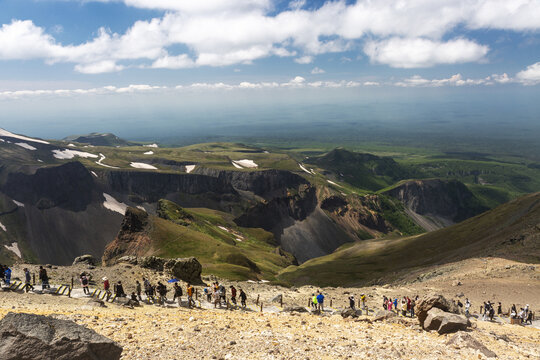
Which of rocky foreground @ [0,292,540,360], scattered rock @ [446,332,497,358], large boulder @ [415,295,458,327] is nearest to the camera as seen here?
rocky foreground @ [0,292,540,360]

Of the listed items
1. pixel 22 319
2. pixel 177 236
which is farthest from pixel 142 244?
pixel 22 319

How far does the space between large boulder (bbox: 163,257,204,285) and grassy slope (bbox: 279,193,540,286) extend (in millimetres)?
50672

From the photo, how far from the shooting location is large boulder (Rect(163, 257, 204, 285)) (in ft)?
156

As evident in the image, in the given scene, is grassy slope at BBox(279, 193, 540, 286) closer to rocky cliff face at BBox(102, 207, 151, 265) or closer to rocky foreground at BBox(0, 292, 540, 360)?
rocky cliff face at BBox(102, 207, 151, 265)

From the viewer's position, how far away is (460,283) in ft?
176

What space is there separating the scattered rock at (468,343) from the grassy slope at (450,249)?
53018 millimetres

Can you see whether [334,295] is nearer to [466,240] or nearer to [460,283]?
[460,283]

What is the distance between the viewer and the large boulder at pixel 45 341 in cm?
1394

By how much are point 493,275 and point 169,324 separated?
184 ft

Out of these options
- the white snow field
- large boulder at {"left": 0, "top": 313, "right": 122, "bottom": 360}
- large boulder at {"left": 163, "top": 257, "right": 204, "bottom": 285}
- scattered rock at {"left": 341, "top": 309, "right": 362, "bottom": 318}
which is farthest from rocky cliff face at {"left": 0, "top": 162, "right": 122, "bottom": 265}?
large boulder at {"left": 0, "top": 313, "right": 122, "bottom": 360}

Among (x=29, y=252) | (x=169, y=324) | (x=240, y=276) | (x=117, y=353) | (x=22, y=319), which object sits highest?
(x=22, y=319)

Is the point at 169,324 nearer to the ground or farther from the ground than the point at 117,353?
nearer to the ground

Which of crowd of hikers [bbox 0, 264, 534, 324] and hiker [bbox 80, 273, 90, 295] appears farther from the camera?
hiker [bbox 80, 273, 90, 295]

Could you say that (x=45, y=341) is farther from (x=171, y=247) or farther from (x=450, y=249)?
(x=450, y=249)
